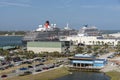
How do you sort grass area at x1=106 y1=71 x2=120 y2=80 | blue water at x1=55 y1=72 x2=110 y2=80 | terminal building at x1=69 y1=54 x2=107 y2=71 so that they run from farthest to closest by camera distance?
terminal building at x1=69 y1=54 x2=107 y2=71
blue water at x1=55 y1=72 x2=110 y2=80
grass area at x1=106 y1=71 x2=120 y2=80

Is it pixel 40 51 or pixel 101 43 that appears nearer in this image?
pixel 40 51

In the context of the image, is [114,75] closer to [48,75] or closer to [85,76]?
[85,76]

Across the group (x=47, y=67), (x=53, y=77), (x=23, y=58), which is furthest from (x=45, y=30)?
(x=53, y=77)

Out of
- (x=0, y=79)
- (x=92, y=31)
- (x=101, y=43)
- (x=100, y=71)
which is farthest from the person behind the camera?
(x=92, y=31)

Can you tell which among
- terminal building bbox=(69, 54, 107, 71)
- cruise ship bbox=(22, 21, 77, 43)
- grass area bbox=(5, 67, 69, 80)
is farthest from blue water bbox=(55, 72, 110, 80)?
cruise ship bbox=(22, 21, 77, 43)

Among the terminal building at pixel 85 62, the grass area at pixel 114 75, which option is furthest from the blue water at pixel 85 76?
the terminal building at pixel 85 62

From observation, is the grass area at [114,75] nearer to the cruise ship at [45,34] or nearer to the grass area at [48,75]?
the grass area at [48,75]

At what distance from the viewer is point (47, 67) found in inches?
1211

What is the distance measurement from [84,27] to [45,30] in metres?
9.90

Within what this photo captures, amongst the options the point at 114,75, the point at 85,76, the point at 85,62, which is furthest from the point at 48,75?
the point at 85,62

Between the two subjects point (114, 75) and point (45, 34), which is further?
point (45, 34)

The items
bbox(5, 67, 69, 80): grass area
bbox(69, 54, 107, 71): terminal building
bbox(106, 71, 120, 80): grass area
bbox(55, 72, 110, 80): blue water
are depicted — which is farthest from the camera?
bbox(69, 54, 107, 71): terminal building

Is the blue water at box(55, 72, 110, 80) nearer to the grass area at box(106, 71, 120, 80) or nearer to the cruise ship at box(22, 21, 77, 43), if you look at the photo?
the grass area at box(106, 71, 120, 80)

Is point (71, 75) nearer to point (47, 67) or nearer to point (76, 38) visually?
point (47, 67)
